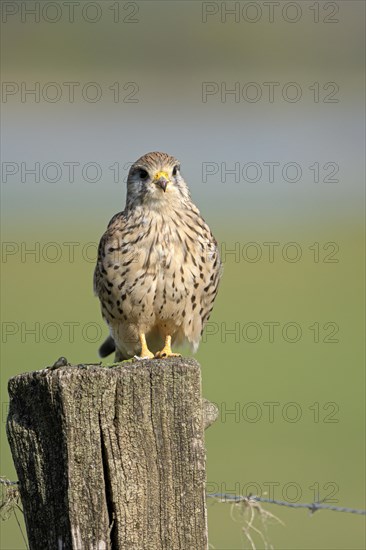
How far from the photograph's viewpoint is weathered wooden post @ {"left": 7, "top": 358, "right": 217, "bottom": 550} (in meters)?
3.24

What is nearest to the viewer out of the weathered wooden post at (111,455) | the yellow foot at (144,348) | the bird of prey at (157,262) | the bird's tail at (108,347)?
the weathered wooden post at (111,455)

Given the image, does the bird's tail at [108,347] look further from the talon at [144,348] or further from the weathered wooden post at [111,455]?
the weathered wooden post at [111,455]

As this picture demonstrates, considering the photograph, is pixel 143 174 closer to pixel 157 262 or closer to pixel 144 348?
pixel 157 262

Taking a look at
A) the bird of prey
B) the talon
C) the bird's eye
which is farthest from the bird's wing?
the talon

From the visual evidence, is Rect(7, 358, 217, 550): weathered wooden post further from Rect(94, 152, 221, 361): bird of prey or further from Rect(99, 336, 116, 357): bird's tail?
Rect(99, 336, 116, 357): bird's tail

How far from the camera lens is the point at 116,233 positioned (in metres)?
5.95

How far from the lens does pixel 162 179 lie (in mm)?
5891

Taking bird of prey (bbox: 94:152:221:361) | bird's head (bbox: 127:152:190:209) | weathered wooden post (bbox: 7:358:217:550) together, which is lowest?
weathered wooden post (bbox: 7:358:217:550)

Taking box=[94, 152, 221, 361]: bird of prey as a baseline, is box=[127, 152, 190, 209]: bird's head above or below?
above

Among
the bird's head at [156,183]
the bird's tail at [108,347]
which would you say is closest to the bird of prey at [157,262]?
the bird's head at [156,183]

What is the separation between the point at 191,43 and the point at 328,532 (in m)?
39.7

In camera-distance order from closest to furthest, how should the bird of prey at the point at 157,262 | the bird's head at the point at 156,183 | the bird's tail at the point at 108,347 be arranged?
the bird of prey at the point at 157,262 → the bird's head at the point at 156,183 → the bird's tail at the point at 108,347

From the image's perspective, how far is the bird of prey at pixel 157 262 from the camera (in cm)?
581

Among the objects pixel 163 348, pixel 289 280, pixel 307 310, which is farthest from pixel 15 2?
pixel 163 348
